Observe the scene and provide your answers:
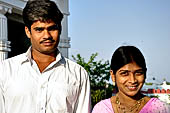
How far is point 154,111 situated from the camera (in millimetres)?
2088

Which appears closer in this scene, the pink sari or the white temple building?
the pink sari

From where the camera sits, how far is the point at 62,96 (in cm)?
235

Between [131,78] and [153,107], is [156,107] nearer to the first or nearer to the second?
[153,107]

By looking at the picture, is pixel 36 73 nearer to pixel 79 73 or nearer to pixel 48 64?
pixel 48 64

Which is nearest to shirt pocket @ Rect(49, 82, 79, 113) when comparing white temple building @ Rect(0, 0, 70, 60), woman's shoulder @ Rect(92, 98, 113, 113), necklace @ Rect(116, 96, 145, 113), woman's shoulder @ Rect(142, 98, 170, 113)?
woman's shoulder @ Rect(92, 98, 113, 113)

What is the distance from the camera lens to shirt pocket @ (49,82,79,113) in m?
2.33

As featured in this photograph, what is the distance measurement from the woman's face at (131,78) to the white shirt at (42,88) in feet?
1.45

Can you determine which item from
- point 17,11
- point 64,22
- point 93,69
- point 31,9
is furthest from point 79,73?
point 93,69

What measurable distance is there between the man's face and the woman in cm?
47

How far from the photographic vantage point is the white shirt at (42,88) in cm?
230

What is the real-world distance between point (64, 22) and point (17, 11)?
1542mm

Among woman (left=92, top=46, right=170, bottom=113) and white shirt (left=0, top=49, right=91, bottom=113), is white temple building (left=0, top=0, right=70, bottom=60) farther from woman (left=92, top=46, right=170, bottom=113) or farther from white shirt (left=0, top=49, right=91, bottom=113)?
woman (left=92, top=46, right=170, bottom=113)

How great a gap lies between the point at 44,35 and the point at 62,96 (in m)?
0.45

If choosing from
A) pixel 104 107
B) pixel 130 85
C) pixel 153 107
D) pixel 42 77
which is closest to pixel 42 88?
pixel 42 77
